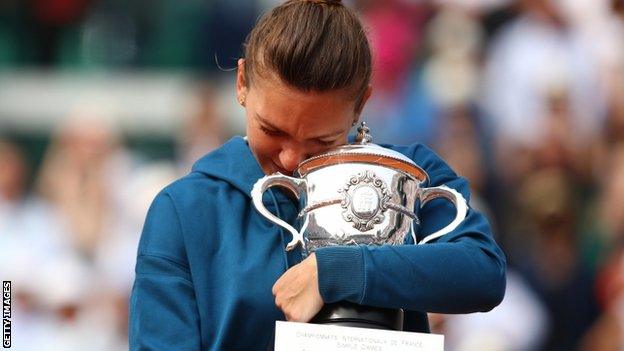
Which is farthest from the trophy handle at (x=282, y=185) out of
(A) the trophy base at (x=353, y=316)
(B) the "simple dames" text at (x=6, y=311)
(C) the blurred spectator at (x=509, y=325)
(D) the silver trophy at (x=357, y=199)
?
(C) the blurred spectator at (x=509, y=325)

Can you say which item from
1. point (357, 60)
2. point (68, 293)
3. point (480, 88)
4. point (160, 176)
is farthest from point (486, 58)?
point (357, 60)

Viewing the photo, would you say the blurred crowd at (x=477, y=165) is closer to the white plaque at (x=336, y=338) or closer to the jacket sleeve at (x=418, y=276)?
the jacket sleeve at (x=418, y=276)

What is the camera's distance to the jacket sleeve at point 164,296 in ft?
5.21

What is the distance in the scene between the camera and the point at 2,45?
4.75 meters

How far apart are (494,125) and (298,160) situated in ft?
9.03

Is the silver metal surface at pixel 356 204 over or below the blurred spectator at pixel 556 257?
over

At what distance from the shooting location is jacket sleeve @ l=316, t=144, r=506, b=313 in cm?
152

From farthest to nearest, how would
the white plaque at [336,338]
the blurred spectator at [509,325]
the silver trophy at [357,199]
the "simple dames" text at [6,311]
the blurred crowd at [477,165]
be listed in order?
the blurred crowd at [477,165] < the blurred spectator at [509,325] < the "simple dames" text at [6,311] < the silver trophy at [357,199] < the white plaque at [336,338]

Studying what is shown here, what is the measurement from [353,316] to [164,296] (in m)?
0.24

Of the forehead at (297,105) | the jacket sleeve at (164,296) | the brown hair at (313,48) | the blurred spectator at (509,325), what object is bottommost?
the blurred spectator at (509,325)

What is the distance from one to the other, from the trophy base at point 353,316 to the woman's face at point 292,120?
0.21m

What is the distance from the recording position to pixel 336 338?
1.47m

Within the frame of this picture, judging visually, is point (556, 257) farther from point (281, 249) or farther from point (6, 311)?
point (281, 249)

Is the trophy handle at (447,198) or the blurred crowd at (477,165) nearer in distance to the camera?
the trophy handle at (447,198)
